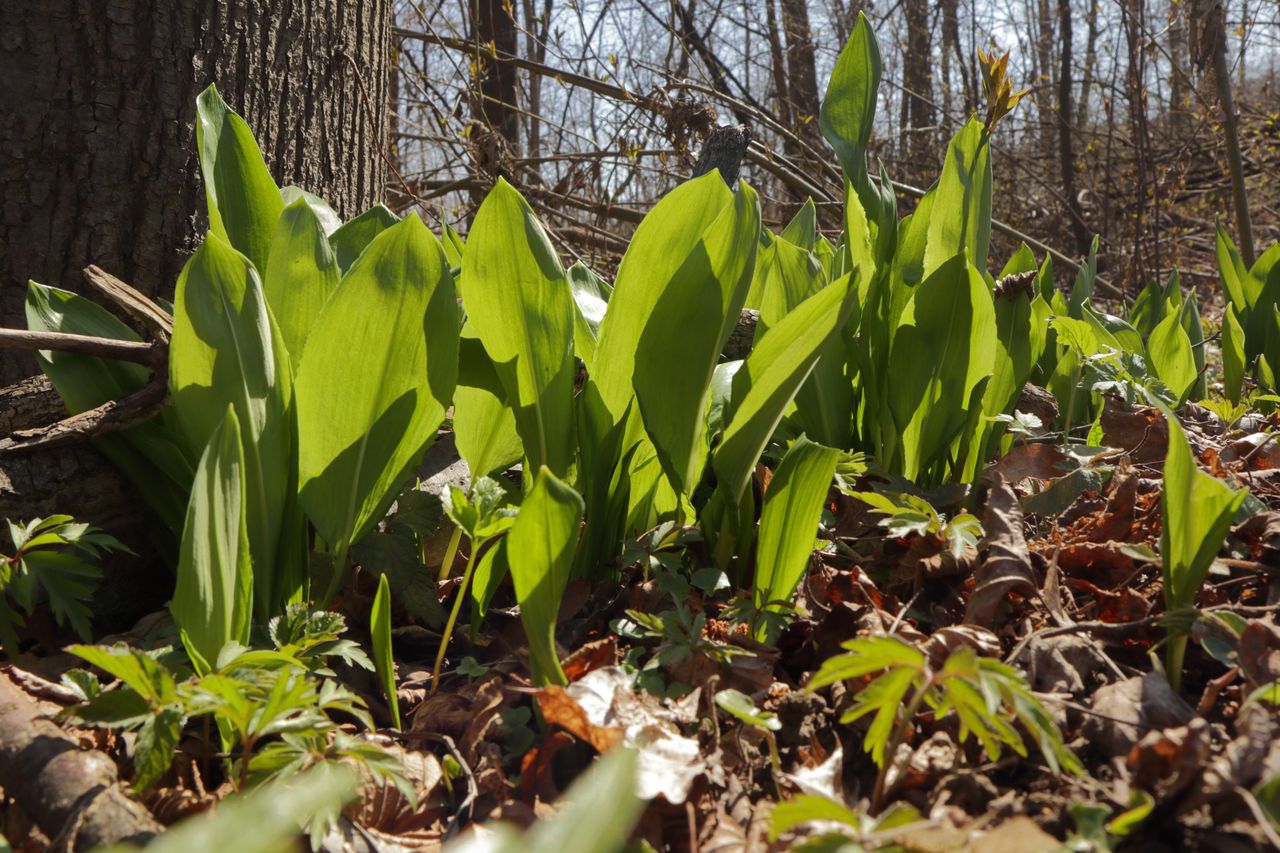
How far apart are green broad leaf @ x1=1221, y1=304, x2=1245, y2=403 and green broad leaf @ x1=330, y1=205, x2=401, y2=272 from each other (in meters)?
2.42

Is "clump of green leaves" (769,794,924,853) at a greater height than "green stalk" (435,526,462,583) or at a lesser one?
lesser

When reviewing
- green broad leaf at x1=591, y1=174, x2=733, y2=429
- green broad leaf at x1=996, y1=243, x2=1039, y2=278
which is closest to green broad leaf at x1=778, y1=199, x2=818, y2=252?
green broad leaf at x1=996, y1=243, x2=1039, y2=278

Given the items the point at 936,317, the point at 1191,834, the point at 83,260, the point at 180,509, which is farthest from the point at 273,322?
the point at 1191,834

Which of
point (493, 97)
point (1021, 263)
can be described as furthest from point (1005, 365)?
point (493, 97)

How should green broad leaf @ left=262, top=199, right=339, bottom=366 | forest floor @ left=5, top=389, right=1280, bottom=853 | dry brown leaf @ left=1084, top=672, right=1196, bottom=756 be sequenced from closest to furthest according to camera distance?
forest floor @ left=5, top=389, right=1280, bottom=853 < dry brown leaf @ left=1084, top=672, right=1196, bottom=756 < green broad leaf @ left=262, top=199, right=339, bottom=366

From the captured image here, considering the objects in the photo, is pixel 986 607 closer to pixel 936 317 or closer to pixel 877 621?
pixel 877 621

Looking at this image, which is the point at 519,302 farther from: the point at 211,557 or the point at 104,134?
the point at 104,134

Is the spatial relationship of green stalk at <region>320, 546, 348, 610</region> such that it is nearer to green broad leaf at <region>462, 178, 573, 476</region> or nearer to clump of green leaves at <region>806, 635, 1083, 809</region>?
green broad leaf at <region>462, 178, 573, 476</region>

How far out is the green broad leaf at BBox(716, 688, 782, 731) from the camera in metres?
0.98

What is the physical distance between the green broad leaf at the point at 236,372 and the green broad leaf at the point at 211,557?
167 mm

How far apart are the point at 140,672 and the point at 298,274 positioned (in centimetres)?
68

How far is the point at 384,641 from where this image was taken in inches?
43.6

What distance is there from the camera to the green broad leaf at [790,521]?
120 cm

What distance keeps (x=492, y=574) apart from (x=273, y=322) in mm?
458
